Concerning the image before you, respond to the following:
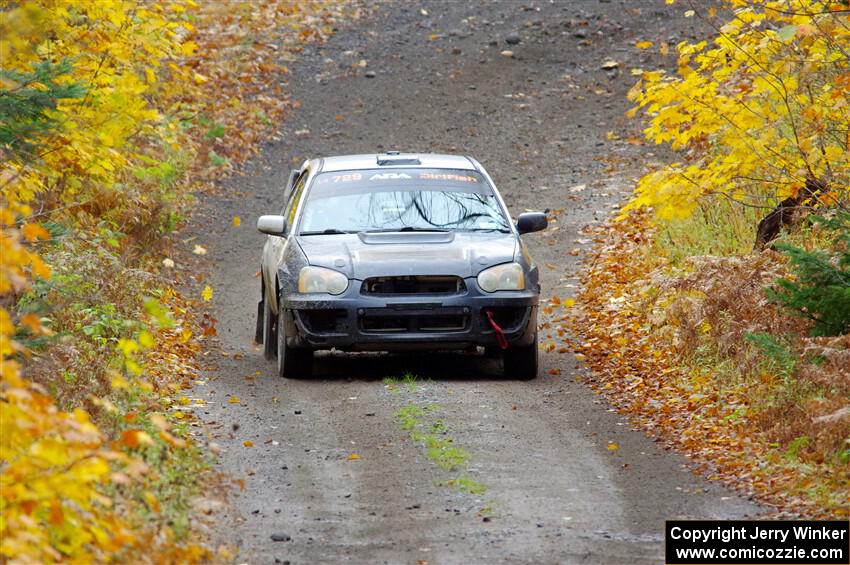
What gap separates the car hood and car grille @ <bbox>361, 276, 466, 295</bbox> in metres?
0.06

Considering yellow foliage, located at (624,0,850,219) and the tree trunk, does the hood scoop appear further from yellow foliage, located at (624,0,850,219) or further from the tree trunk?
the tree trunk

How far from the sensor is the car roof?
12414 millimetres

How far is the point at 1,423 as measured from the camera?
5289 millimetres

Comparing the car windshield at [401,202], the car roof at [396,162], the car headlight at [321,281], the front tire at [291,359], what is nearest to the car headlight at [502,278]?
the car windshield at [401,202]

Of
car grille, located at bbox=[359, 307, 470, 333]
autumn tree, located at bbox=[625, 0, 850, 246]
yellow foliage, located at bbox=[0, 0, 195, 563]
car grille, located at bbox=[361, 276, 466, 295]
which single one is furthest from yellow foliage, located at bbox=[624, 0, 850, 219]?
yellow foliage, located at bbox=[0, 0, 195, 563]

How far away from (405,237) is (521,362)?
4.70 ft

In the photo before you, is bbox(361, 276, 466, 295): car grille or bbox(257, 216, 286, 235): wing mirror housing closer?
bbox(361, 276, 466, 295): car grille

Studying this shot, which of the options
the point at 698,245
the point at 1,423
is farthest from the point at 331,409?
the point at 698,245

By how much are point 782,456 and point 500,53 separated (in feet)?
65.0

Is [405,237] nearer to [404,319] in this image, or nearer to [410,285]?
[410,285]

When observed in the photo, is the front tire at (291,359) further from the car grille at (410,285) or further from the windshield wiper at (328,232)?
the car grille at (410,285)

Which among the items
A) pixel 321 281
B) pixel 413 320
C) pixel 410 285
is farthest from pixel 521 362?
pixel 321 281

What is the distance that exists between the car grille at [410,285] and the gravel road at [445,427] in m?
0.76

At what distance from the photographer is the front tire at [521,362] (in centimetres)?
1127
